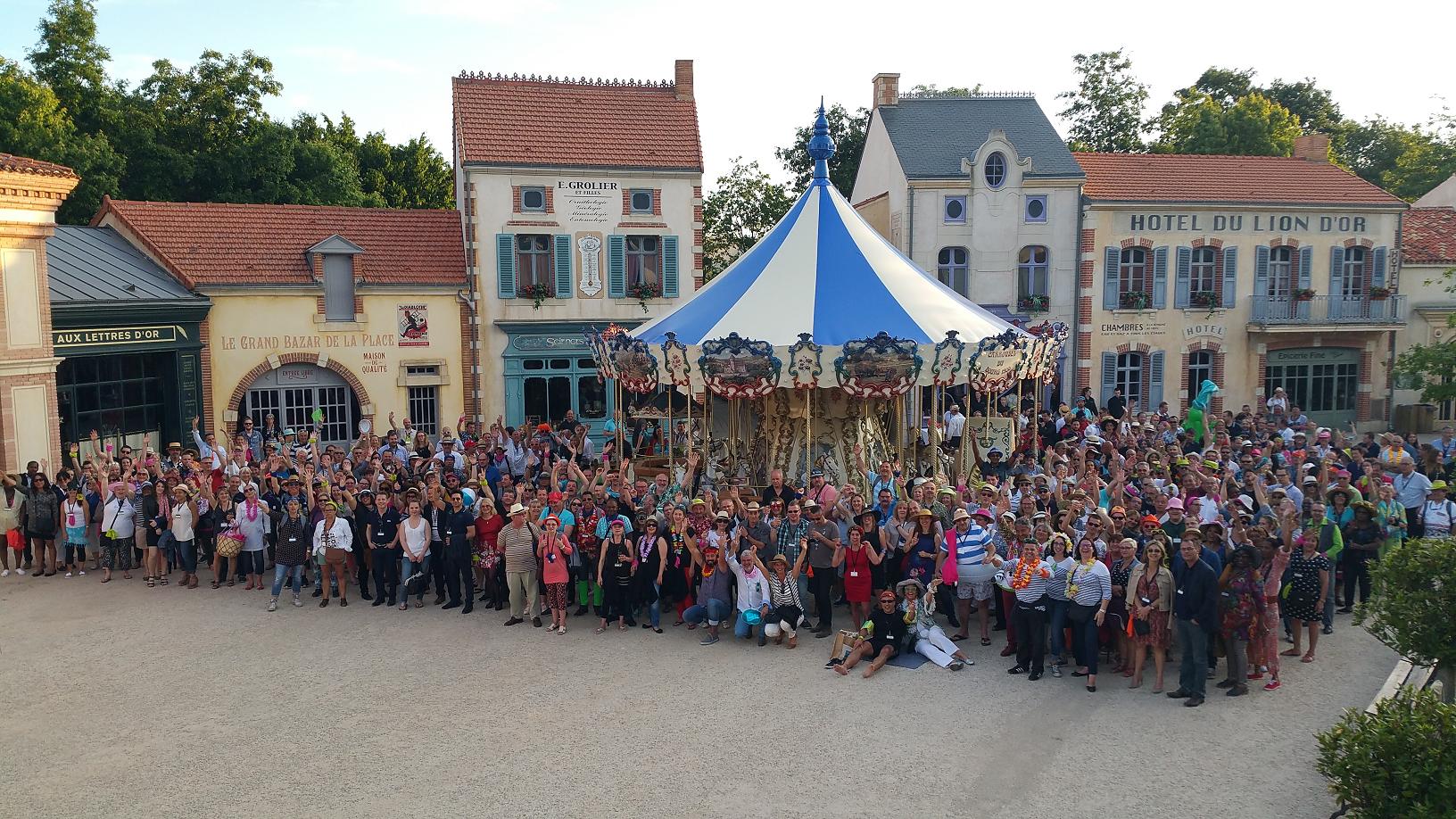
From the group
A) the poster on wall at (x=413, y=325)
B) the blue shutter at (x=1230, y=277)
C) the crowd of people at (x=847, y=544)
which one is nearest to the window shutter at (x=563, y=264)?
the poster on wall at (x=413, y=325)

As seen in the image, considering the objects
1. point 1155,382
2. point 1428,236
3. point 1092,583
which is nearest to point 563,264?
point 1155,382

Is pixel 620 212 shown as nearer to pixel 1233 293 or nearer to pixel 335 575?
pixel 335 575

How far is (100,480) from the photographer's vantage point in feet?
44.8

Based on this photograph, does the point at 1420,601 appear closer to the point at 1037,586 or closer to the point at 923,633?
the point at 1037,586

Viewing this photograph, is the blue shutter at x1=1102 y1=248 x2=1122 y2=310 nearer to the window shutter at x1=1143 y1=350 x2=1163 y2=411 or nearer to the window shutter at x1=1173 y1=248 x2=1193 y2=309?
the window shutter at x1=1173 y1=248 x2=1193 y2=309

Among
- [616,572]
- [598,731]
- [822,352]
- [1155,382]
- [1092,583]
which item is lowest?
[598,731]

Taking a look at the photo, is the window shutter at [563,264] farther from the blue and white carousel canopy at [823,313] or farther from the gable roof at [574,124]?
the blue and white carousel canopy at [823,313]

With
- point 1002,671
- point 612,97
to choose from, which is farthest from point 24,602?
point 612,97

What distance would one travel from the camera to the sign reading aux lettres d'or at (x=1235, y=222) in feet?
83.5

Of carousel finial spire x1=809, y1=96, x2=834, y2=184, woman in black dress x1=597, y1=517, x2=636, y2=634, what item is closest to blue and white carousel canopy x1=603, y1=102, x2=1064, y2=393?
carousel finial spire x1=809, y1=96, x2=834, y2=184

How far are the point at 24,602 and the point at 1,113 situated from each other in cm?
1801

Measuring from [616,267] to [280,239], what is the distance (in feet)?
23.8

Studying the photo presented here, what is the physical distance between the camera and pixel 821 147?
15.2 meters

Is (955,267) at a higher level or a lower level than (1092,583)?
higher
